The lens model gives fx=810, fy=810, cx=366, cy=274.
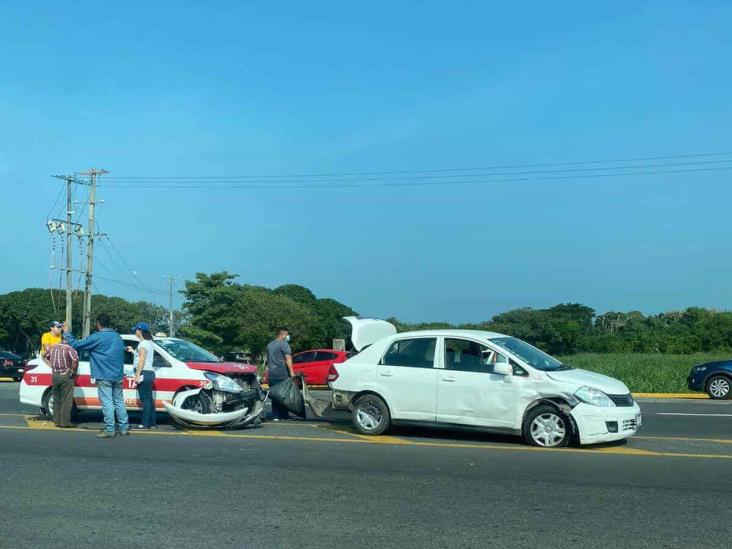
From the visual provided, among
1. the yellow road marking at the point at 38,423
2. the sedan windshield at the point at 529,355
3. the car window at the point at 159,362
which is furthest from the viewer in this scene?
the car window at the point at 159,362

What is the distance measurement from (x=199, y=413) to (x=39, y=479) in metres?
4.18

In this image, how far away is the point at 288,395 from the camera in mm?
13727

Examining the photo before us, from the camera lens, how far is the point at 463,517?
6.80 m

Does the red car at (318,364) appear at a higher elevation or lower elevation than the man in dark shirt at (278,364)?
lower

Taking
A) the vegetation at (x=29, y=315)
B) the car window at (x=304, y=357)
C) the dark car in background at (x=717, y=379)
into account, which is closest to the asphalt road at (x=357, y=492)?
the dark car in background at (x=717, y=379)

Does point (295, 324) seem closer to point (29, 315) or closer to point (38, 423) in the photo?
point (29, 315)

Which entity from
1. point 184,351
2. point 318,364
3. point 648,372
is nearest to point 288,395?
point 184,351

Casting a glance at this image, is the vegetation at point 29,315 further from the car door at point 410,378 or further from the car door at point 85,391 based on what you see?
the car door at point 410,378

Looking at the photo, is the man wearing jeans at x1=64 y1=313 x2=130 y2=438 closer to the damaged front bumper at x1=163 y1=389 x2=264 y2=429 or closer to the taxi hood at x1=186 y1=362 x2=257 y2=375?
the damaged front bumper at x1=163 y1=389 x2=264 y2=429

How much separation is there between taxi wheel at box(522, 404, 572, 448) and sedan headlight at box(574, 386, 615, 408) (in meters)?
0.34

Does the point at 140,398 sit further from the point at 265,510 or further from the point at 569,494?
the point at 569,494

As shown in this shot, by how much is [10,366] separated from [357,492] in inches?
1145

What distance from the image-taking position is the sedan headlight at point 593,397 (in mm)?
10625

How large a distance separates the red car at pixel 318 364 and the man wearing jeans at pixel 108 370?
15.4 metres
